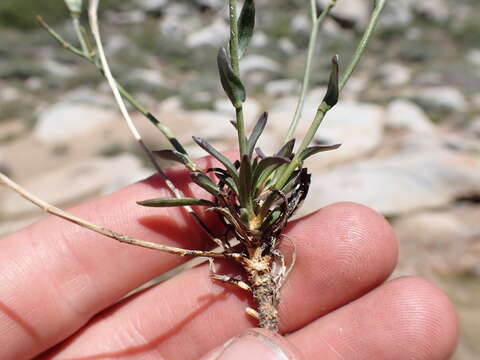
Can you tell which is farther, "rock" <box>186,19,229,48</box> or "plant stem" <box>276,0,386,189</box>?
"rock" <box>186,19,229,48</box>

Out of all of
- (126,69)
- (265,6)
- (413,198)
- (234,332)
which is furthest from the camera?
(265,6)

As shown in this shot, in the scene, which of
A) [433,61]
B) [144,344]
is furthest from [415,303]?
[433,61]

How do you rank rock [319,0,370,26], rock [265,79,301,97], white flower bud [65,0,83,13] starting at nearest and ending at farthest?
white flower bud [65,0,83,13] < rock [265,79,301,97] < rock [319,0,370,26]

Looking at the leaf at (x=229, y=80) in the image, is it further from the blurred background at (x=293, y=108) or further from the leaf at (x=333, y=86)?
the blurred background at (x=293, y=108)

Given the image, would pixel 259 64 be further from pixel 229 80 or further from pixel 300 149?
pixel 229 80

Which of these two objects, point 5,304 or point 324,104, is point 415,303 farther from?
point 5,304

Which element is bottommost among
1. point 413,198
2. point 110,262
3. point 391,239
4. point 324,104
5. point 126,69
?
point 413,198

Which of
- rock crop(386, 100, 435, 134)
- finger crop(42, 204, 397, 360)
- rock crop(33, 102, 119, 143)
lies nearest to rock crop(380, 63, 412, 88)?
rock crop(386, 100, 435, 134)

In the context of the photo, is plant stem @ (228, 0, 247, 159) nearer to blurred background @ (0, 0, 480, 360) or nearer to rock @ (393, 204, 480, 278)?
blurred background @ (0, 0, 480, 360)
